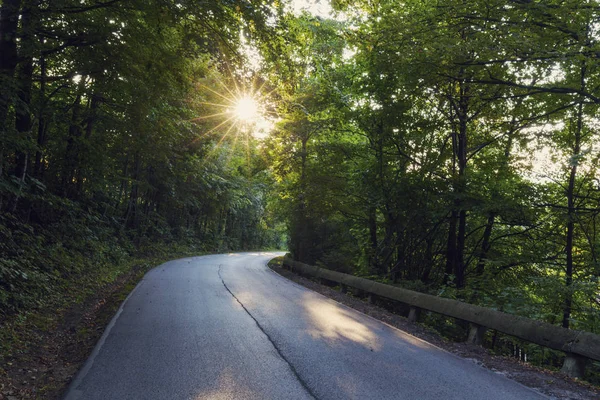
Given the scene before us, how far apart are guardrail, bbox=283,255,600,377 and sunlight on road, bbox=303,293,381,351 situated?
1.60 metres

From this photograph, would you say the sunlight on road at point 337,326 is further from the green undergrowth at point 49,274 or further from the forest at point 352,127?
the green undergrowth at point 49,274

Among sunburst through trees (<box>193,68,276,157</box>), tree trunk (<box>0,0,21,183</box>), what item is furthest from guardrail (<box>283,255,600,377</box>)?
tree trunk (<box>0,0,21,183</box>)

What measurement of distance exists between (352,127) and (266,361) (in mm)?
13074

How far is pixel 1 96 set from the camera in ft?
22.0

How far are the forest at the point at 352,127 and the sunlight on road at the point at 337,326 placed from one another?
10.5 ft

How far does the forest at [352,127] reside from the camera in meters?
7.32

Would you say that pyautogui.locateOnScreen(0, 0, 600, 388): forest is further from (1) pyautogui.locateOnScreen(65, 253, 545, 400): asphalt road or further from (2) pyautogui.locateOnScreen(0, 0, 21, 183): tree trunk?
(1) pyautogui.locateOnScreen(65, 253, 545, 400): asphalt road

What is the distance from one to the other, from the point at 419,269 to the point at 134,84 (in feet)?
36.5

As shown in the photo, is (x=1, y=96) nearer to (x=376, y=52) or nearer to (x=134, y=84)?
(x=134, y=84)

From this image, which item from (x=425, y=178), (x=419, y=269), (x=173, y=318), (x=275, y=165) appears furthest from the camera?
(x=275, y=165)

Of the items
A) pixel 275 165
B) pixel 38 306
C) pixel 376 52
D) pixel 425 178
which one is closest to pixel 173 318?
pixel 38 306

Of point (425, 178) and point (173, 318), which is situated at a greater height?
point (425, 178)

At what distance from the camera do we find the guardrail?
5301 mm

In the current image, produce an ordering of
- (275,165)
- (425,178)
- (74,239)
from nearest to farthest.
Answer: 1. (425,178)
2. (74,239)
3. (275,165)
